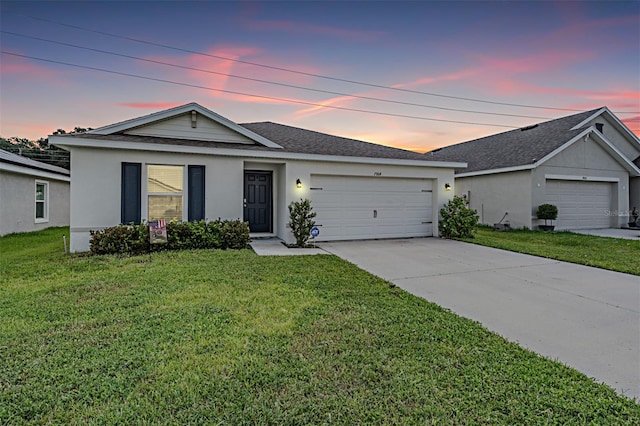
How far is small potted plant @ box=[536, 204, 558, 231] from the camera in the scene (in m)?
13.1

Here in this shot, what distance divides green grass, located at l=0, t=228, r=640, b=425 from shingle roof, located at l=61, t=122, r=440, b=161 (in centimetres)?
476

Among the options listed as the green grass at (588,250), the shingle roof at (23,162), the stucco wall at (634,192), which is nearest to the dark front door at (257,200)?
the green grass at (588,250)

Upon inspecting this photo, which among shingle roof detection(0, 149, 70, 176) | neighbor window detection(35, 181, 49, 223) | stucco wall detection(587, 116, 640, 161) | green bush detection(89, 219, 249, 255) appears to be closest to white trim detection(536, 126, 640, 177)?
stucco wall detection(587, 116, 640, 161)

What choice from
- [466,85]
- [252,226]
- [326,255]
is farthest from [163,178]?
[466,85]

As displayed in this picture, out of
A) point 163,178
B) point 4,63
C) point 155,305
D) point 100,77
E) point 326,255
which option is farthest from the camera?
point 100,77

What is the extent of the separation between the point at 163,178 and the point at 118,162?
1072 millimetres

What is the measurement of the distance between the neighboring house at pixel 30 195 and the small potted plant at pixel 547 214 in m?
19.6

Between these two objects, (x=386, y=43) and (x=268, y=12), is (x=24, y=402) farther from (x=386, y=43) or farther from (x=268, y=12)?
(x=386, y=43)

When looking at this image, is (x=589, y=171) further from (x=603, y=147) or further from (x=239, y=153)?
(x=239, y=153)

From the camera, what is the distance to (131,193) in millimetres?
8281

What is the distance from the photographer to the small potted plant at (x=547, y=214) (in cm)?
1308

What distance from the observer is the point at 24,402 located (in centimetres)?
222

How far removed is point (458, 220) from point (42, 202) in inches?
656

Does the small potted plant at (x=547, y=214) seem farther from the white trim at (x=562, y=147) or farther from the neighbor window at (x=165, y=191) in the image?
the neighbor window at (x=165, y=191)
